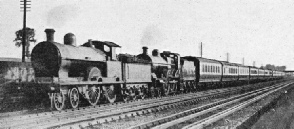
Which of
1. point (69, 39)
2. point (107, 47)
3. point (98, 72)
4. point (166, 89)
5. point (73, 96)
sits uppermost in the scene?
point (69, 39)

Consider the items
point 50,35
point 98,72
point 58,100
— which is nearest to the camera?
point 58,100

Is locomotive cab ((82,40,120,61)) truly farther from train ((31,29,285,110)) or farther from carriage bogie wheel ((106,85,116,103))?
carriage bogie wheel ((106,85,116,103))

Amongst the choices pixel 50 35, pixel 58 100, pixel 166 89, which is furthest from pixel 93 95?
pixel 166 89

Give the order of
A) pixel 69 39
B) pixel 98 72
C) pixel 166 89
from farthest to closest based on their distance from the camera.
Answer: pixel 166 89 → pixel 98 72 → pixel 69 39

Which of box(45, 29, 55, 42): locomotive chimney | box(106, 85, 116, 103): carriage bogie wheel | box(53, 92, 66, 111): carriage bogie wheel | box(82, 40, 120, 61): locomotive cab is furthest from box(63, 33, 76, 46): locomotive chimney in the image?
box(106, 85, 116, 103): carriage bogie wheel

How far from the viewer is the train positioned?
11.7 metres

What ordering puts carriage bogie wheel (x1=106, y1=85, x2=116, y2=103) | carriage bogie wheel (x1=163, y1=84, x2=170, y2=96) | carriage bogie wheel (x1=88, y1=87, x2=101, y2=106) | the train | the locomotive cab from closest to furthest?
the train, carriage bogie wheel (x1=88, y1=87, x2=101, y2=106), carriage bogie wheel (x1=106, y1=85, x2=116, y2=103), the locomotive cab, carriage bogie wheel (x1=163, y1=84, x2=170, y2=96)

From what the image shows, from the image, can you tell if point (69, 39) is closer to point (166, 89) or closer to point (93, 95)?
point (93, 95)

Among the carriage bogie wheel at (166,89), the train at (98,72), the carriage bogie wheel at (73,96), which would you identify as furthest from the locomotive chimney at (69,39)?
the carriage bogie wheel at (166,89)

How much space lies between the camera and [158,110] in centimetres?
1190

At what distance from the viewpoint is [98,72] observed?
525 inches

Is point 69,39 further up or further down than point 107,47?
further up

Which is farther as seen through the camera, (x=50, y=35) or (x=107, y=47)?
(x=107, y=47)

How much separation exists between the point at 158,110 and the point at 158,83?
24.9 feet
